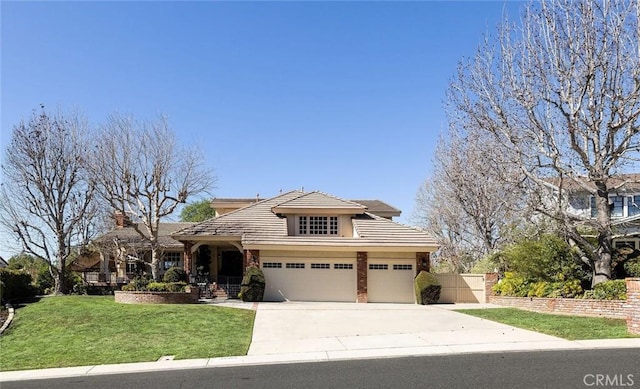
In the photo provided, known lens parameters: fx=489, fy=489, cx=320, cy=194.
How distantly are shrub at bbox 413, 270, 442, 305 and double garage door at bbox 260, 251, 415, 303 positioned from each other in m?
1.01

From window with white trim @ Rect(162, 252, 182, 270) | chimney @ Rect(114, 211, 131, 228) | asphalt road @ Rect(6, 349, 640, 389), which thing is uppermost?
chimney @ Rect(114, 211, 131, 228)

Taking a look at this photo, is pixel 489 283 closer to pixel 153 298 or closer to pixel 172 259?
pixel 153 298

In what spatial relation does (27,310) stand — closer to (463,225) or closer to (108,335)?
(108,335)

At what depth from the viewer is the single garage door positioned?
2472 centimetres

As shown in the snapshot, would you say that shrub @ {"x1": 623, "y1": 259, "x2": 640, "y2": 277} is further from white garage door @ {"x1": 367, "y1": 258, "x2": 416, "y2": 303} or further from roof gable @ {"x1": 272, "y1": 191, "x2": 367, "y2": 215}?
roof gable @ {"x1": 272, "y1": 191, "x2": 367, "y2": 215}

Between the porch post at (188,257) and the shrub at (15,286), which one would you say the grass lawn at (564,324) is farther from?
the shrub at (15,286)

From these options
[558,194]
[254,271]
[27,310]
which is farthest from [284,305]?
[558,194]

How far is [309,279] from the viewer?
2491 centimetres

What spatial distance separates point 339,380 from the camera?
8.57m

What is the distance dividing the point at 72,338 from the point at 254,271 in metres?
10.4

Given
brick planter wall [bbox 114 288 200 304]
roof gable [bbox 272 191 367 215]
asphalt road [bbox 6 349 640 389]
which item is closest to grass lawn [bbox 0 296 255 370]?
brick planter wall [bbox 114 288 200 304]

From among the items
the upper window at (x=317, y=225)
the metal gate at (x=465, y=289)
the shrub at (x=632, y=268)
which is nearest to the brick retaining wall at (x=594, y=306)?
the metal gate at (x=465, y=289)

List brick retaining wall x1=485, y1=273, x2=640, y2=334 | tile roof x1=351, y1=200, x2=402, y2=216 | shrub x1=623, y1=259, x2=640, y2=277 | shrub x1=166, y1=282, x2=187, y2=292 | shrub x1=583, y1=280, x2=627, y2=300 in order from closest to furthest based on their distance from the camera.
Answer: brick retaining wall x1=485, y1=273, x2=640, y2=334
shrub x1=583, y1=280, x2=627, y2=300
shrub x1=623, y1=259, x2=640, y2=277
shrub x1=166, y1=282, x2=187, y2=292
tile roof x1=351, y1=200, x2=402, y2=216

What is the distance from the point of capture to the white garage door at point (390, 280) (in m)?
24.8
